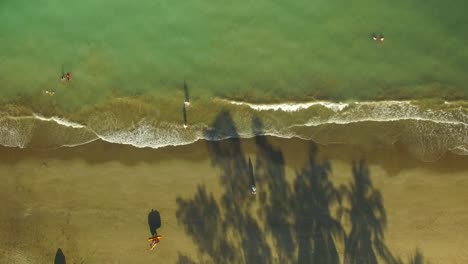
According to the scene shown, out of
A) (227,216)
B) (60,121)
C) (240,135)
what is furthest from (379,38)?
(60,121)

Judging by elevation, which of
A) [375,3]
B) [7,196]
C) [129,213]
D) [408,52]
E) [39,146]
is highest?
[375,3]

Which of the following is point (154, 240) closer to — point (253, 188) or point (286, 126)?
point (253, 188)

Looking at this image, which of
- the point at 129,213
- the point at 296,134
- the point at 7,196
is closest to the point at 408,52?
the point at 296,134

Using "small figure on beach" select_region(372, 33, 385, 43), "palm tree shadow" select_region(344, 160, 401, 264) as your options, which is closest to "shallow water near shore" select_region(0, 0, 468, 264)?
"palm tree shadow" select_region(344, 160, 401, 264)

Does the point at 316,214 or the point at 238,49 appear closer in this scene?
the point at 316,214

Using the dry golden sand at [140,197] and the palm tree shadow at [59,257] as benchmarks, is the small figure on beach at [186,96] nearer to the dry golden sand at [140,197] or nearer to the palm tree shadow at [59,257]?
the dry golden sand at [140,197]

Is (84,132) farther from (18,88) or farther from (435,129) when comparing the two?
(435,129)
